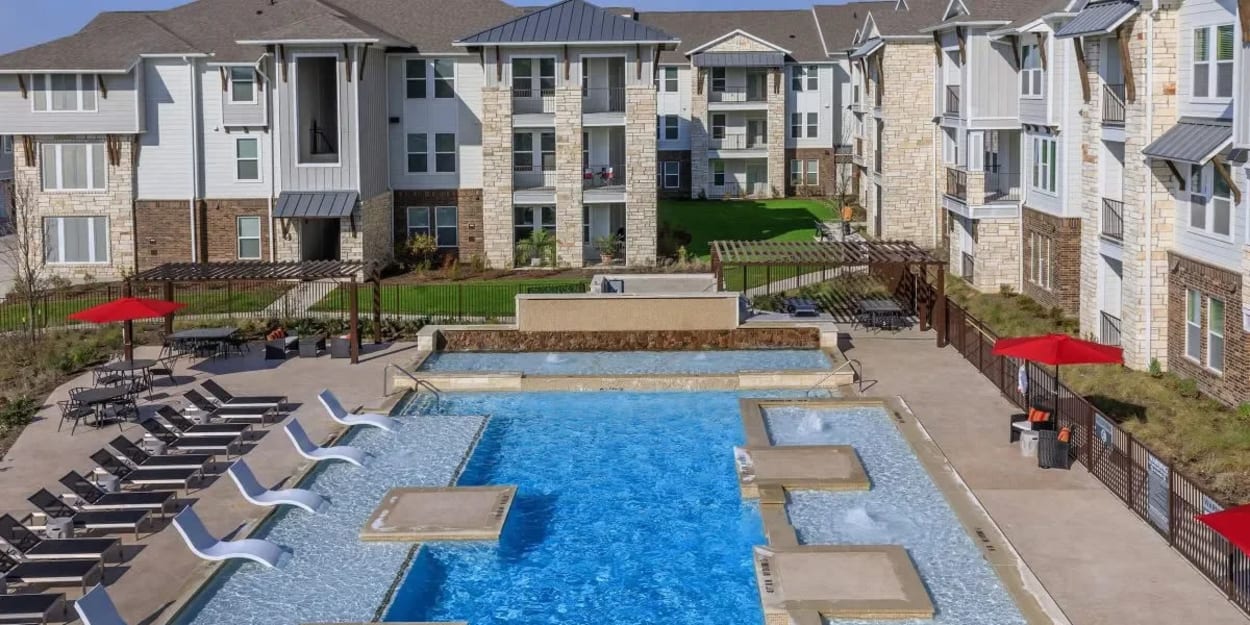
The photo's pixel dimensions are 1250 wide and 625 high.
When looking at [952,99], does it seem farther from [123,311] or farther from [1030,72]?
[123,311]

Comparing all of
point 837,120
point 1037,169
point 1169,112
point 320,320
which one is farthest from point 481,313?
point 837,120

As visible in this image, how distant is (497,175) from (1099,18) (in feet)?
75.7

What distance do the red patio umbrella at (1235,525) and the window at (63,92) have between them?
4231cm

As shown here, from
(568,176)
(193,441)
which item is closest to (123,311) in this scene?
(193,441)

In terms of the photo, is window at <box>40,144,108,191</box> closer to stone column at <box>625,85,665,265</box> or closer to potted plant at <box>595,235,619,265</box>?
potted plant at <box>595,235,619,265</box>

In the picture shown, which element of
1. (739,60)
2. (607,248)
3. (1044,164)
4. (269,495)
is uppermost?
(739,60)

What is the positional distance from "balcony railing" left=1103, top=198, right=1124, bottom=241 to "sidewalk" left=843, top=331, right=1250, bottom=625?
579 cm

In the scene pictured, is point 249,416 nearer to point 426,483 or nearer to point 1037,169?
point 426,483

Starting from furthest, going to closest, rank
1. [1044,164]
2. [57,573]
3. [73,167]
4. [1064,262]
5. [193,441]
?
[73,167]
[1044,164]
[1064,262]
[193,441]
[57,573]

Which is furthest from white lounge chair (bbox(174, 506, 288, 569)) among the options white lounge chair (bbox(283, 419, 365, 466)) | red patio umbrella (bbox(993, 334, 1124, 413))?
red patio umbrella (bbox(993, 334, 1124, 413))

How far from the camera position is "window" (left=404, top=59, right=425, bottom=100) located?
2020 inches

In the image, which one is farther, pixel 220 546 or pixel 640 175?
pixel 640 175

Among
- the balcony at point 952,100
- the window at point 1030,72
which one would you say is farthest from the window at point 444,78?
the window at point 1030,72

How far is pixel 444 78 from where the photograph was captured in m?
51.3
